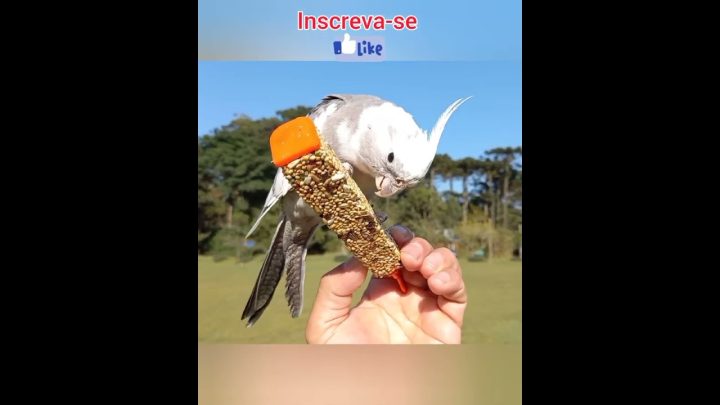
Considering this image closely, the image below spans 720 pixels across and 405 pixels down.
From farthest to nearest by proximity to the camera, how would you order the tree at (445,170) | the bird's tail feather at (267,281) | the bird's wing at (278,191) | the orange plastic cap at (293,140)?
the tree at (445,170), the bird's tail feather at (267,281), the bird's wing at (278,191), the orange plastic cap at (293,140)

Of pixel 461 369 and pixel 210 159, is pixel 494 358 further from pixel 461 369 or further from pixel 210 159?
pixel 210 159

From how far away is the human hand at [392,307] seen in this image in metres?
2.17

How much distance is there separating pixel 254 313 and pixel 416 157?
128 cm

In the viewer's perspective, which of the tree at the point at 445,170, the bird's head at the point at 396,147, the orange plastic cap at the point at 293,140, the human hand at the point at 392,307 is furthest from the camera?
the tree at the point at 445,170

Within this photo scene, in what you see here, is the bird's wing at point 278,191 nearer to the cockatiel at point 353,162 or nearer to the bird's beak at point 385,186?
the cockatiel at point 353,162

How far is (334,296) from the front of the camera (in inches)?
93.6

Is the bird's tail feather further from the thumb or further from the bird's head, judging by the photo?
the bird's head

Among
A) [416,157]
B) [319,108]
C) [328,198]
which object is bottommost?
[328,198]

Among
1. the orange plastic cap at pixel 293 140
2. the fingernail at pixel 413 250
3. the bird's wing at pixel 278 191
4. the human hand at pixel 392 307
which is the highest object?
the orange plastic cap at pixel 293 140

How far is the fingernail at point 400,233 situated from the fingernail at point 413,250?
0.31 feet

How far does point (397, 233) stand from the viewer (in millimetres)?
2260

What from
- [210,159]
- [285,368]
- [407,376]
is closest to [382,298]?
[407,376]

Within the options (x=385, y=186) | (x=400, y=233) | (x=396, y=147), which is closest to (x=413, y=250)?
(x=400, y=233)

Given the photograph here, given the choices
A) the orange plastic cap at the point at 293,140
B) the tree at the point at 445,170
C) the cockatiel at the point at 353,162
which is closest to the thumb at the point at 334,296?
the cockatiel at the point at 353,162
